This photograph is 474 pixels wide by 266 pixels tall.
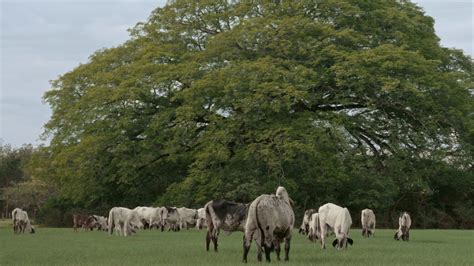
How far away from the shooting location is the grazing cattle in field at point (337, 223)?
20812 millimetres

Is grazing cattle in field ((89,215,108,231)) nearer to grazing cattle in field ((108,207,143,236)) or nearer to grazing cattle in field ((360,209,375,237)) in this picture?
grazing cattle in field ((108,207,143,236))

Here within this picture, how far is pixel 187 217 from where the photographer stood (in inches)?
1672

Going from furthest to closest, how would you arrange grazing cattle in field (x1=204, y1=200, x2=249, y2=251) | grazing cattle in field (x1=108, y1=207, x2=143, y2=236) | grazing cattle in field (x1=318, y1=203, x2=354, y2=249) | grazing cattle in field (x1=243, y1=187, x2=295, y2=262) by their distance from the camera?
grazing cattle in field (x1=108, y1=207, x2=143, y2=236), grazing cattle in field (x1=318, y1=203, x2=354, y2=249), grazing cattle in field (x1=204, y1=200, x2=249, y2=251), grazing cattle in field (x1=243, y1=187, x2=295, y2=262)

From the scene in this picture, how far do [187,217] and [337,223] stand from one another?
22110 mm

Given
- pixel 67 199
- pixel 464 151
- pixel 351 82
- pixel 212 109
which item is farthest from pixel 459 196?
pixel 67 199

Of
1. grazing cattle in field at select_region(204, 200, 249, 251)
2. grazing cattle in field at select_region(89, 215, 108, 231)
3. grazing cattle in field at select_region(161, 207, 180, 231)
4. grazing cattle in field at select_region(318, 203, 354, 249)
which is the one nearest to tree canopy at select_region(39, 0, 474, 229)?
grazing cattle in field at select_region(161, 207, 180, 231)

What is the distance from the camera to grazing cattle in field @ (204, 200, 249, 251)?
20.4 m

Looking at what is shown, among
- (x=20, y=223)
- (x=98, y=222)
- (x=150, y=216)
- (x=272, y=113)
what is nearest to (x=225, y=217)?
(x=20, y=223)

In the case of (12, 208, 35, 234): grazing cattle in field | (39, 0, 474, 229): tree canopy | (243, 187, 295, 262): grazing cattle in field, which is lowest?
(243, 187, 295, 262): grazing cattle in field

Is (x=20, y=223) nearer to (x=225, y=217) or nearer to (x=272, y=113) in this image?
(x=272, y=113)

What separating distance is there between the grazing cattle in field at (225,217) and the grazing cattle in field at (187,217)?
2113 cm

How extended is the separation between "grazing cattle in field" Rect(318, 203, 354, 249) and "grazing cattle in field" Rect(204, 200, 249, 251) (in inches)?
97.7

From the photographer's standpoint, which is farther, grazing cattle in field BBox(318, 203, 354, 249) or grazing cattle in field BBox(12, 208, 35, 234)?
grazing cattle in field BBox(12, 208, 35, 234)

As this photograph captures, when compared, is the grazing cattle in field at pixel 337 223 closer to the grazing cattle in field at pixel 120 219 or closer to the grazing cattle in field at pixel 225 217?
the grazing cattle in field at pixel 225 217
